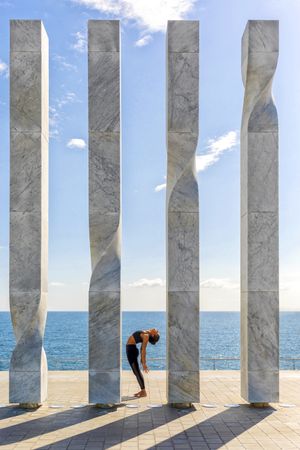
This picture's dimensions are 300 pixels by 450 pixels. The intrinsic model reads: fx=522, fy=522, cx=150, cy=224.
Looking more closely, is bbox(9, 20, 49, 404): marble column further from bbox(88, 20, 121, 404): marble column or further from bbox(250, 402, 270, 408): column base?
bbox(250, 402, 270, 408): column base

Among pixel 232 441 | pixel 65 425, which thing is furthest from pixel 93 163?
pixel 232 441

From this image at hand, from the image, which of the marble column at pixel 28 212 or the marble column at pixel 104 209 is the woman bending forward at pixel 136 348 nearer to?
the marble column at pixel 104 209

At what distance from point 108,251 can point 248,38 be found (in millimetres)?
6345

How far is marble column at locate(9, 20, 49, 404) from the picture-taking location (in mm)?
12594

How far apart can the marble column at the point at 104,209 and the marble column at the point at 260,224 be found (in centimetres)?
320

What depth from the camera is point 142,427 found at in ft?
35.3

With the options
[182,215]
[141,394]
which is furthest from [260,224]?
[141,394]

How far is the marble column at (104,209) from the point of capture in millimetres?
12508

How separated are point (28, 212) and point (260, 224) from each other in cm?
573

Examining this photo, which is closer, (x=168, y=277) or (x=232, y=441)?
(x=232, y=441)

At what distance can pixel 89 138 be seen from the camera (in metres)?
12.9

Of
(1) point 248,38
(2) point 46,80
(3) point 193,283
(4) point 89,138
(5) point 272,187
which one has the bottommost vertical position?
(3) point 193,283

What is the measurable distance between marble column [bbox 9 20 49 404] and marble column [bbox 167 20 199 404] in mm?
3140

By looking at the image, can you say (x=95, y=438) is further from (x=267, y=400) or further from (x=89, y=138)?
(x=89, y=138)
